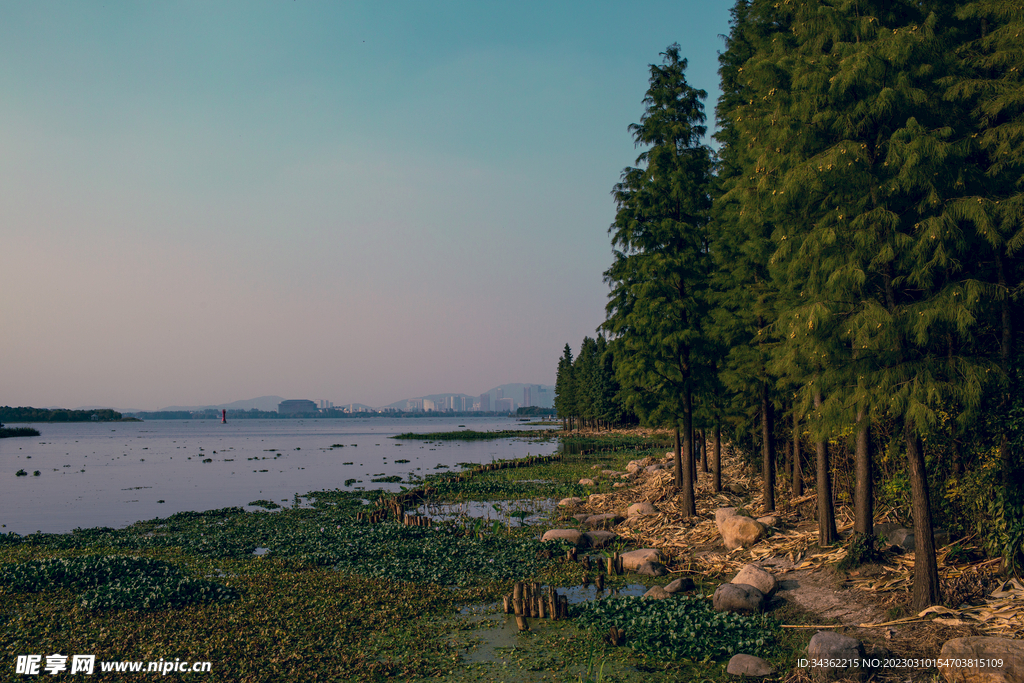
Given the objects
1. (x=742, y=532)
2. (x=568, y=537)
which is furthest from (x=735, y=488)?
(x=568, y=537)

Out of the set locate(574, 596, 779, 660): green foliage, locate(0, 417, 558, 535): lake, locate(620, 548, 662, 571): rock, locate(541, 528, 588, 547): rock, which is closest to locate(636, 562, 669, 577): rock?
locate(620, 548, 662, 571): rock

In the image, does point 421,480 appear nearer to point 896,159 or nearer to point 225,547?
point 225,547

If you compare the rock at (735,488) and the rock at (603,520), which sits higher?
the rock at (735,488)

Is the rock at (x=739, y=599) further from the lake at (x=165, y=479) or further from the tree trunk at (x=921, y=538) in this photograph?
the lake at (x=165, y=479)

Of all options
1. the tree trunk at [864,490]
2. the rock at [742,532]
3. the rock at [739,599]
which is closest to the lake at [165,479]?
the rock at [742,532]

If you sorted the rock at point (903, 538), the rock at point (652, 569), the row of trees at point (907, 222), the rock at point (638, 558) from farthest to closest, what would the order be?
the rock at point (638, 558), the rock at point (652, 569), the rock at point (903, 538), the row of trees at point (907, 222)

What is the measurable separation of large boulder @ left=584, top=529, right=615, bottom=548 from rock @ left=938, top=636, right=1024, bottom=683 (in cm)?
1204

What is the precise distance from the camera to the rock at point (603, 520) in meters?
23.1

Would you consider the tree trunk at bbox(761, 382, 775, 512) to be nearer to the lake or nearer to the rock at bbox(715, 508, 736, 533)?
the rock at bbox(715, 508, 736, 533)

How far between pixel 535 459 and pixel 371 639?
143ft

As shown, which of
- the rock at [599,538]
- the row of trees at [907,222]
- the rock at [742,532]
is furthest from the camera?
the rock at [599,538]

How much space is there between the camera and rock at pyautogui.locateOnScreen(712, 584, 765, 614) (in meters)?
12.3

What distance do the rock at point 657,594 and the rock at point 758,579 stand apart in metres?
1.58

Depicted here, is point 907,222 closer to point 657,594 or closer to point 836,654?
point 836,654
